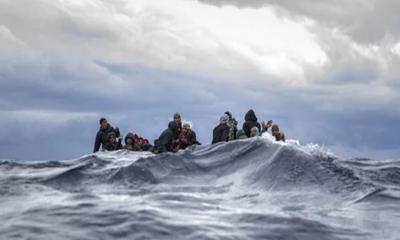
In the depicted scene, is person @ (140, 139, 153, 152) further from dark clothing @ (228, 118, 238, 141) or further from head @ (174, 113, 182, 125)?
dark clothing @ (228, 118, 238, 141)

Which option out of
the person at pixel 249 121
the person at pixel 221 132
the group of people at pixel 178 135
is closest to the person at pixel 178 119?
the group of people at pixel 178 135

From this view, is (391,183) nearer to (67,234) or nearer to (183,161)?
(183,161)

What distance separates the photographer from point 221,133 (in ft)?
58.4

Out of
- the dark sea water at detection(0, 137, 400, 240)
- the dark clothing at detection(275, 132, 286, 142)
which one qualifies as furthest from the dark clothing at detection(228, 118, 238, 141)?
the dark sea water at detection(0, 137, 400, 240)

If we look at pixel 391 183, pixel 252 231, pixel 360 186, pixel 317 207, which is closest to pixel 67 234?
pixel 252 231

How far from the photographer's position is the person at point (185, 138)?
1752cm

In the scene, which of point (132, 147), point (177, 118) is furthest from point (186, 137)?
point (132, 147)

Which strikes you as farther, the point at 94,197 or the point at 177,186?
the point at 177,186

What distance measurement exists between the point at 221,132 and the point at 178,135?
1.28m

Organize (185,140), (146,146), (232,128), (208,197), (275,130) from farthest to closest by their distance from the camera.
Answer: (146,146), (275,130), (232,128), (185,140), (208,197)

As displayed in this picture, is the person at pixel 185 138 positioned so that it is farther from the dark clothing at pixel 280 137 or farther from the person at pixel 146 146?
the person at pixel 146 146

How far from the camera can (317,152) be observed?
13906 millimetres

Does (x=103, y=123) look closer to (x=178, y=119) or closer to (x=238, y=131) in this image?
(x=178, y=119)

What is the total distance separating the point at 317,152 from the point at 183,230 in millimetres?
7713
